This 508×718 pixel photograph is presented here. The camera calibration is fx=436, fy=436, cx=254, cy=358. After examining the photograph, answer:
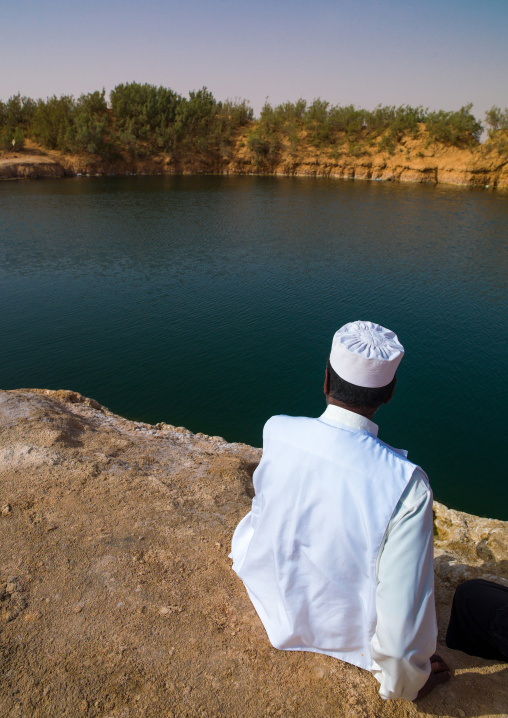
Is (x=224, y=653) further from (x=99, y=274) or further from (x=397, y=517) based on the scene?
(x=99, y=274)

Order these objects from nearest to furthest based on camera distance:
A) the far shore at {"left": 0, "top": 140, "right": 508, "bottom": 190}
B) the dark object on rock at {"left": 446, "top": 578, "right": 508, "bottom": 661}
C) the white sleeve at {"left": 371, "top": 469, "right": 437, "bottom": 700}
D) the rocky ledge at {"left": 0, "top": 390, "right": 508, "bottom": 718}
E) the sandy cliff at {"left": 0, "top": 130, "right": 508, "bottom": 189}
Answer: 1. the white sleeve at {"left": 371, "top": 469, "right": 437, "bottom": 700}
2. the rocky ledge at {"left": 0, "top": 390, "right": 508, "bottom": 718}
3. the dark object on rock at {"left": 446, "top": 578, "right": 508, "bottom": 661}
4. the far shore at {"left": 0, "top": 140, "right": 508, "bottom": 190}
5. the sandy cliff at {"left": 0, "top": 130, "right": 508, "bottom": 189}

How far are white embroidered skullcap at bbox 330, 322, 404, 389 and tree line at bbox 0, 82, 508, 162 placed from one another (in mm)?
55252

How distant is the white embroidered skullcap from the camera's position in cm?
178

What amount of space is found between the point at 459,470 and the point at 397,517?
293 inches

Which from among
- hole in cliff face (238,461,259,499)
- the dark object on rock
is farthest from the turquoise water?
the dark object on rock

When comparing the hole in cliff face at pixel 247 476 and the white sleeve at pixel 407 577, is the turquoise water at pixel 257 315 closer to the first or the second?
the hole in cliff face at pixel 247 476

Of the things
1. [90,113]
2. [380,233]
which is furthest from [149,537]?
[90,113]

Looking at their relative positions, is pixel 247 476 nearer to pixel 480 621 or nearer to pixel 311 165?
pixel 480 621

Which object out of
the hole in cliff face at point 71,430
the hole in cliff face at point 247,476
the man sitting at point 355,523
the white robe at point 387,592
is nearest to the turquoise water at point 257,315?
the hole in cliff face at point 247,476

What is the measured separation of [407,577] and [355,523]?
272 mm

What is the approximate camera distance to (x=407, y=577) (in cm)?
170

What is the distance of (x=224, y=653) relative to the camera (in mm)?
2490

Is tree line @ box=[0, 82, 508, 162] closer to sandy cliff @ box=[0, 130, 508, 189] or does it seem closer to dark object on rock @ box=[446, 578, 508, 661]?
sandy cliff @ box=[0, 130, 508, 189]

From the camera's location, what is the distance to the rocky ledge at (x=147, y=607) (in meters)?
2.25
